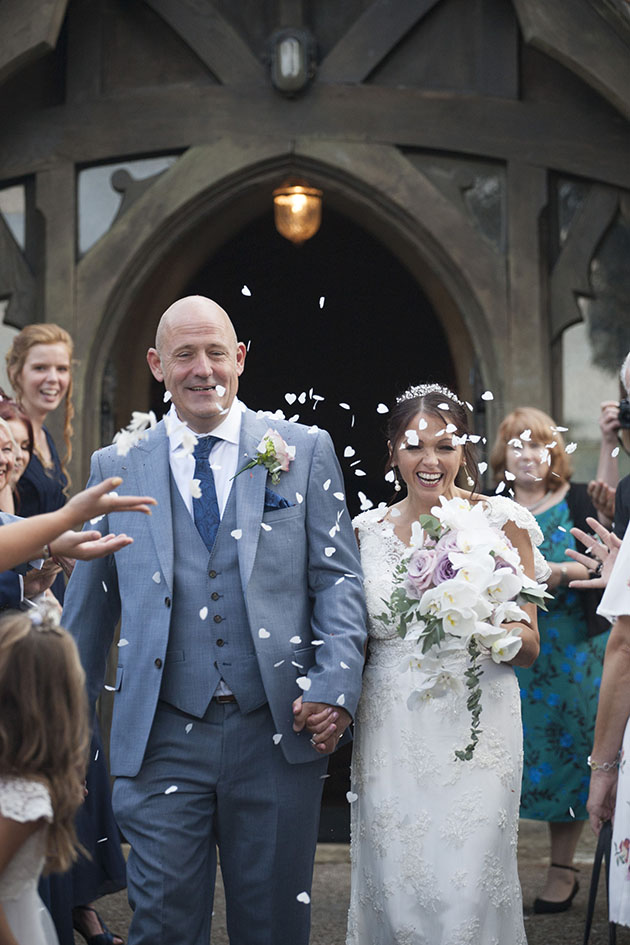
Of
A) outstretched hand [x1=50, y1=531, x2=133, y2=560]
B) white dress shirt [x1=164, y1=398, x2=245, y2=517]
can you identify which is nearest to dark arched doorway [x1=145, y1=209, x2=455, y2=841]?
white dress shirt [x1=164, y1=398, x2=245, y2=517]

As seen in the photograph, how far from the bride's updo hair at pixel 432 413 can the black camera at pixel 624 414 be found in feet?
4.32

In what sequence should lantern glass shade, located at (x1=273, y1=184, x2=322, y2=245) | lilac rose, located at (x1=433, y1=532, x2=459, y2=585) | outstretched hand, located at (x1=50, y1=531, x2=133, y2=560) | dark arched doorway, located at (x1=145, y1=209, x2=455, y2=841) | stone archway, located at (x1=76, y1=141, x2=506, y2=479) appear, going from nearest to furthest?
outstretched hand, located at (x1=50, y1=531, x2=133, y2=560)
lilac rose, located at (x1=433, y1=532, x2=459, y2=585)
stone archway, located at (x1=76, y1=141, x2=506, y2=479)
lantern glass shade, located at (x1=273, y1=184, x2=322, y2=245)
dark arched doorway, located at (x1=145, y1=209, x2=455, y2=841)

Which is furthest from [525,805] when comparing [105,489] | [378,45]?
[378,45]

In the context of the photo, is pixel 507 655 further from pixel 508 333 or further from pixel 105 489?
pixel 508 333

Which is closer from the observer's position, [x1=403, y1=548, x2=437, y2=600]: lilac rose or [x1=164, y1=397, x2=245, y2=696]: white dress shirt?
[x1=164, y1=397, x2=245, y2=696]: white dress shirt

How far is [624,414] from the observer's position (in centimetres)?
612

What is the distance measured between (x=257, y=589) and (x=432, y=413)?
3.59ft

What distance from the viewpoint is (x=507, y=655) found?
4230mm

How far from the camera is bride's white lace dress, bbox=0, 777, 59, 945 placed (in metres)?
2.96

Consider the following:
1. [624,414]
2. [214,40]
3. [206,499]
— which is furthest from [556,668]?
[214,40]

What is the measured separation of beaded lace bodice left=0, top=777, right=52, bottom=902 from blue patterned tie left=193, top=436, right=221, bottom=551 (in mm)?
1172

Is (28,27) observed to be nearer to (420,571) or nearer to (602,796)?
(420,571)

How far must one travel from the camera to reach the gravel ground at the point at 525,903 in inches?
222

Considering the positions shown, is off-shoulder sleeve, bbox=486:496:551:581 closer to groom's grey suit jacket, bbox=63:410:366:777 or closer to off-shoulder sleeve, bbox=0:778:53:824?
groom's grey suit jacket, bbox=63:410:366:777
